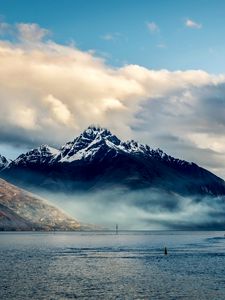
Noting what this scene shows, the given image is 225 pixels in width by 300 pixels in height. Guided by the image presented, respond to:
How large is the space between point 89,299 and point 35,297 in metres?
11.6

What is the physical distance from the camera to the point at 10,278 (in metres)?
133

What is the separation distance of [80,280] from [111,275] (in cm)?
1505

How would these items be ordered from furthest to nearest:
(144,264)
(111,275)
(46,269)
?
(144,264), (46,269), (111,275)

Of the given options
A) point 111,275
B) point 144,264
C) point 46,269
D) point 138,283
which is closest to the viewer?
point 138,283

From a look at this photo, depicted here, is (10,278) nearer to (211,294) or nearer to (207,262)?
(211,294)

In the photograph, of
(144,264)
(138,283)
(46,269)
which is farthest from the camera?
(144,264)

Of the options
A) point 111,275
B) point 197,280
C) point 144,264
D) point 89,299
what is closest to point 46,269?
point 111,275

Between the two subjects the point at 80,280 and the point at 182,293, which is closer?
the point at 182,293

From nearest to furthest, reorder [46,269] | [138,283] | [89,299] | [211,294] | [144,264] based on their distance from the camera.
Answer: [89,299], [211,294], [138,283], [46,269], [144,264]

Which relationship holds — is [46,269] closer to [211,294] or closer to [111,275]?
[111,275]

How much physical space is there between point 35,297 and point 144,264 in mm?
82342

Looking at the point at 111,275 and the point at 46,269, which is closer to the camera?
the point at 111,275

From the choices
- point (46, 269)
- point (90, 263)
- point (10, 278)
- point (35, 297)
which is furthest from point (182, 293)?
point (90, 263)

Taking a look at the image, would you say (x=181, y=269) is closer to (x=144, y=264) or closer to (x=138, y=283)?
(x=144, y=264)
